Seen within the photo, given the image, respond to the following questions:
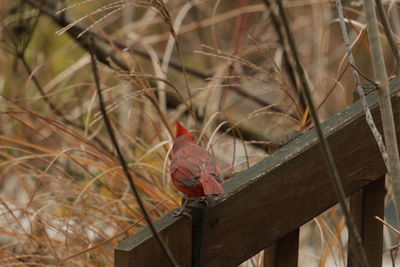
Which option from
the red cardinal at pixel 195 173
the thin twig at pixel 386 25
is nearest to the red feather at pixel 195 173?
the red cardinal at pixel 195 173

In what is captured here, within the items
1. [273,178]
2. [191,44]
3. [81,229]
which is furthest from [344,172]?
[191,44]

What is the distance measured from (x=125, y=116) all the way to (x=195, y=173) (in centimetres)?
239

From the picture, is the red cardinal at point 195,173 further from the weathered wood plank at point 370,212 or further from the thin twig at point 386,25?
the thin twig at point 386,25

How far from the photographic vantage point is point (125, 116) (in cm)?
385

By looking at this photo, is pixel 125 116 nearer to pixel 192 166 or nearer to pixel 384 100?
pixel 192 166

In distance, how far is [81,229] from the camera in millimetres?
2279

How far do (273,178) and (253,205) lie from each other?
62mm

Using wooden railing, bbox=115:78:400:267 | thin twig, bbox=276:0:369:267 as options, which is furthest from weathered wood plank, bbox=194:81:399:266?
thin twig, bbox=276:0:369:267

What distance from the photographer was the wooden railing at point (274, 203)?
4.68 feet

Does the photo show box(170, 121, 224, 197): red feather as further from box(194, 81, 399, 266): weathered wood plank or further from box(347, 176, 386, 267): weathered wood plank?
box(347, 176, 386, 267): weathered wood plank

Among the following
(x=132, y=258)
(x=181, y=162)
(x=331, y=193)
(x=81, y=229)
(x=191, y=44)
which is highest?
(x=191, y=44)

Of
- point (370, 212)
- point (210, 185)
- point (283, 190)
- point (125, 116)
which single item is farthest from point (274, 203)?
point (125, 116)

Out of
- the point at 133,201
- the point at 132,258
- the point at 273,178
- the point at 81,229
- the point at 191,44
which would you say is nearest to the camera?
the point at 132,258

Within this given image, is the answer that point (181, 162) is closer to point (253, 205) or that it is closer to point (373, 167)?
point (253, 205)
